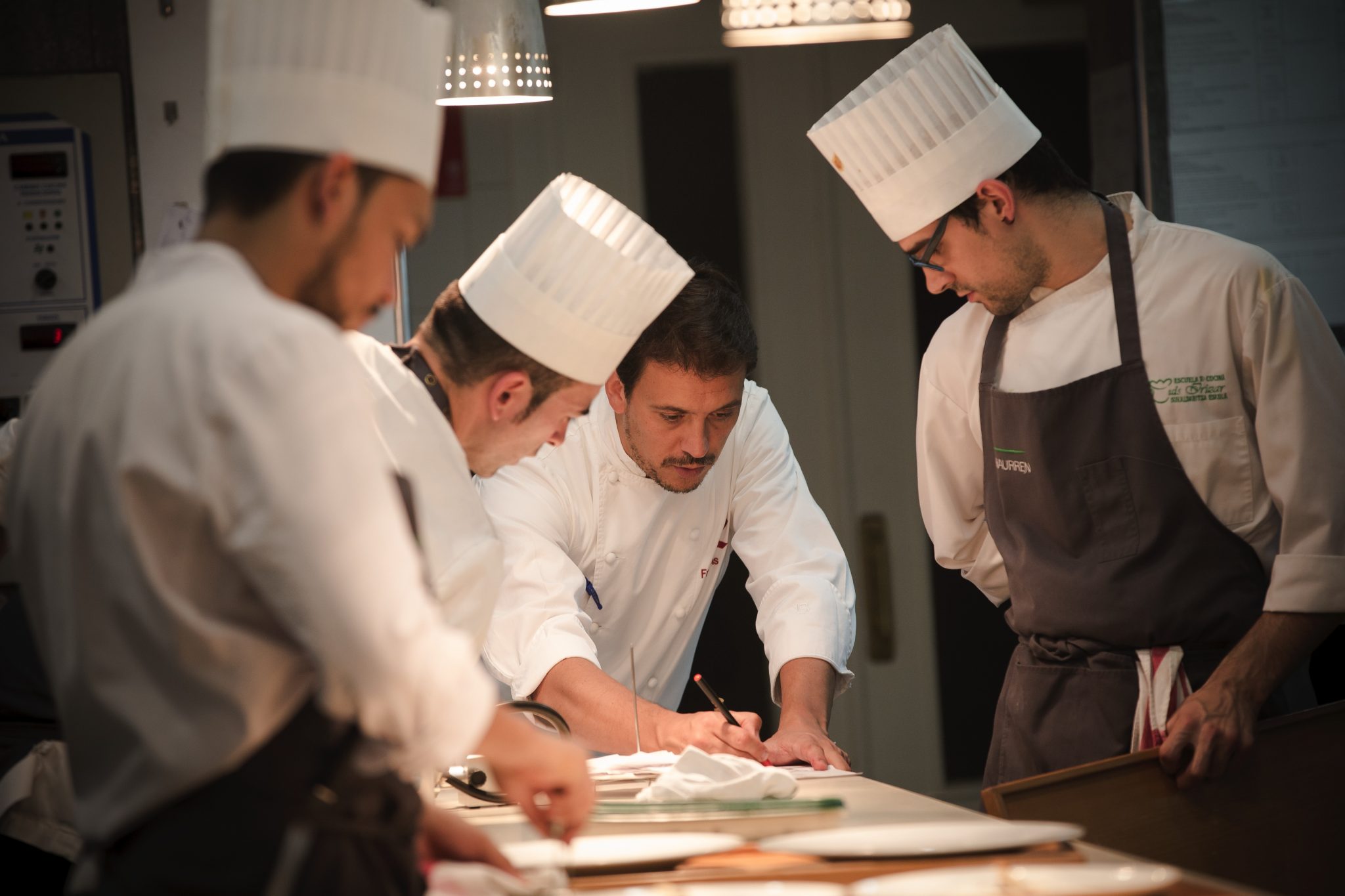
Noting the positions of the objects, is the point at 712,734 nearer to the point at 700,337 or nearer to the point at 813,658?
the point at 813,658

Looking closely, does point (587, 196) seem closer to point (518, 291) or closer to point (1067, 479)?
point (518, 291)

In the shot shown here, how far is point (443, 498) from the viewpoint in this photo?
1.56 metres

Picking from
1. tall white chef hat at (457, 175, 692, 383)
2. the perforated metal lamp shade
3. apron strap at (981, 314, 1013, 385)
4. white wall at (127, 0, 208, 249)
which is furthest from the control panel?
apron strap at (981, 314, 1013, 385)

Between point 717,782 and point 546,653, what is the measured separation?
2.14ft

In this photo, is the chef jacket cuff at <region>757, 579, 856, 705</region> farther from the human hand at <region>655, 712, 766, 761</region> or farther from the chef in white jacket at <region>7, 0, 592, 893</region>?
the chef in white jacket at <region>7, 0, 592, 893</region>

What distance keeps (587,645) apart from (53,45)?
Answer: 170cm

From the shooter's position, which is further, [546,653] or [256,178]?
[546,653]

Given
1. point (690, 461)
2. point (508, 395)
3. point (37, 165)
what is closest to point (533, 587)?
point (690, 461)

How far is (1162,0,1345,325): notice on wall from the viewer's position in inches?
123

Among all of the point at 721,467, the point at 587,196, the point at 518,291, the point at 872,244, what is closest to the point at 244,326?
the point at 518,291

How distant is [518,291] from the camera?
1825mm

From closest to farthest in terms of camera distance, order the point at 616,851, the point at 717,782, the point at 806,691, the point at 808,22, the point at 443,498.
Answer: the point at 616,851, the point at 443,498, the point at 717,782, the point at 806,691, the point at 808,22

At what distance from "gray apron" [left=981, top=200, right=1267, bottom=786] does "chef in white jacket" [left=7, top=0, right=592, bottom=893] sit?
1328mm

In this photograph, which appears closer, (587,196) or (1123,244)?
(587,196)
